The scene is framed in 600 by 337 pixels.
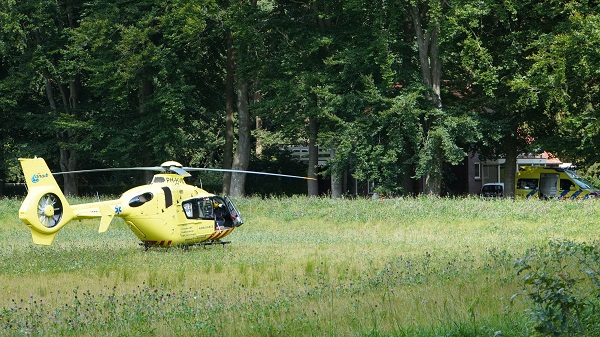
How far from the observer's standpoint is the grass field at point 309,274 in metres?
11.7

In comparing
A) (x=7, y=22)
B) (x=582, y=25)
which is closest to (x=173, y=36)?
(x=7, y=22)

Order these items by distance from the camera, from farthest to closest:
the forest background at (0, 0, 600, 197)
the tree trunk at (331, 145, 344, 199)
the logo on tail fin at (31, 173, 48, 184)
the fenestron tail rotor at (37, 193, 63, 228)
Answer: the tree trunk at (331, 145, 344, 199)
the forest background at (0, 0, 600, 197)
the logo on tail fin at (31, 173, 48, 184)
the fenestron tail rotor at (37, 193, 63, 228)

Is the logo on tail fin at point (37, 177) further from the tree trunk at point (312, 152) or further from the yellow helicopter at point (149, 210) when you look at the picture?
the tree trunk at point (312, 152)

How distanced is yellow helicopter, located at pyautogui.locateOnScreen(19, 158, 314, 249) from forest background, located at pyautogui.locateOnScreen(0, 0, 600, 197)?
15.7 m

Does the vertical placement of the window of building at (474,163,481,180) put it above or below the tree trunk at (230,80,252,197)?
below

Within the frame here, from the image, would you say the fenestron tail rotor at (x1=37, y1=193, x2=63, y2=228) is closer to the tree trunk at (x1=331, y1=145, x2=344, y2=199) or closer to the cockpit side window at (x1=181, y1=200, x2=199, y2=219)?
the cockpit side window at (x1=181, y1=200, x2=199, y2=219)

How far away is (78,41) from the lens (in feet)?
147

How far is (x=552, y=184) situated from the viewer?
44.5 meters

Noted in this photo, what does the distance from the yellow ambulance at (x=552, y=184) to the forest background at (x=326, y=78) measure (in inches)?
48.4

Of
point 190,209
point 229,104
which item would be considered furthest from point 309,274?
point 229,104

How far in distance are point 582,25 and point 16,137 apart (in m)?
32.7

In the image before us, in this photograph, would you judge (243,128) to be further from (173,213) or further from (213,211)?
(173,213)

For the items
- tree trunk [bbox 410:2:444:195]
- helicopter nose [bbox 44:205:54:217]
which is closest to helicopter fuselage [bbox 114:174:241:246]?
helicopter nose [bbox 44:205:54:217]

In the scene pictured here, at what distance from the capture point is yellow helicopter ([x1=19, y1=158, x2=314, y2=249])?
856 inches
